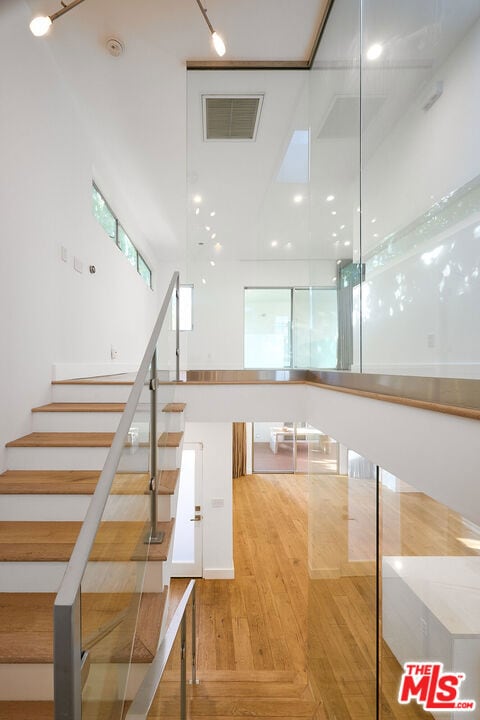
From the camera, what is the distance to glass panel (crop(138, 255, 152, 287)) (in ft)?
25.9

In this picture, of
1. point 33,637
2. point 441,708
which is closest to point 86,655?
point 33,637

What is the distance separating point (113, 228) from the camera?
5824mm

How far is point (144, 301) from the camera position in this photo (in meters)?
7.80

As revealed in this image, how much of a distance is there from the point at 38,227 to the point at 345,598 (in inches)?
155

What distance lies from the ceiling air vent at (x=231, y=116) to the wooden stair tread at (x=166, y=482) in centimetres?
371

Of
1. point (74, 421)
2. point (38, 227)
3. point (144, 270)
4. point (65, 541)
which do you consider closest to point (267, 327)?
point (74, 421)

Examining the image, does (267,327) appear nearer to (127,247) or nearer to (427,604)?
(427,604)

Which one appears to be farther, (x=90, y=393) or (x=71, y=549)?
(x=90, y=393)

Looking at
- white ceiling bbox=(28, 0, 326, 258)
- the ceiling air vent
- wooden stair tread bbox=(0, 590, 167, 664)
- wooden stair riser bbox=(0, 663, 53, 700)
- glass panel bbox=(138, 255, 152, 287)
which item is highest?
white ceiling bbox=(28, 0, 326, 258)

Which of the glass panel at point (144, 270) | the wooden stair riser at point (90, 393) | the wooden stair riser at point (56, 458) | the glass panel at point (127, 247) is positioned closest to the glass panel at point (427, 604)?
the wooden stair riser at point (56, 458)

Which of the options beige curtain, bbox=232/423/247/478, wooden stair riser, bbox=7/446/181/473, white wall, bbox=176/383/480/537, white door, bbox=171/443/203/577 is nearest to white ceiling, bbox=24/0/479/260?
white wall, bbox=176/383/480/537

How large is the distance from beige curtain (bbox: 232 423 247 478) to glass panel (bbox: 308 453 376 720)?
6.40 meters

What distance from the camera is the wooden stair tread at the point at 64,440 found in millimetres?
2424

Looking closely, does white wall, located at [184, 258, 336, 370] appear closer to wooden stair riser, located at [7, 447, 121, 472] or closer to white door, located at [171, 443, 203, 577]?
wooden stair riser, located at [7, 447, 121, 472]
